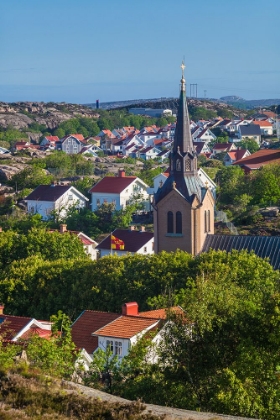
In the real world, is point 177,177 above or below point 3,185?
above

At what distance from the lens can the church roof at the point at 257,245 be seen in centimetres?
4419

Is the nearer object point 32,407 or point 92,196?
point 32,407

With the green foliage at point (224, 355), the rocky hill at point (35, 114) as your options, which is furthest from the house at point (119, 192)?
the rocky hill at point (35, 114)

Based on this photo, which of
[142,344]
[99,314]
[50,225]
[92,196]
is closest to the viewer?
[142,344]

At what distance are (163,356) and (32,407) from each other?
7.34 meters

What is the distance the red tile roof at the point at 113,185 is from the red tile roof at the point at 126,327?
4703cm

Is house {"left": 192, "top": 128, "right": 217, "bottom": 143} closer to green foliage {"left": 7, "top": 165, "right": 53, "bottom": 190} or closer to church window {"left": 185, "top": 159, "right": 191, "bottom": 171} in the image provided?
green foliage {"left": 7, "top": 165, "right": 53, "bottom": 190}

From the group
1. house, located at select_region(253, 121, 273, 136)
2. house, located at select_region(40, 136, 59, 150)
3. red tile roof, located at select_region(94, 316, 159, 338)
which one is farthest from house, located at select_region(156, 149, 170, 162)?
red tile roof, located at select_region(94, 316, 159, 338)

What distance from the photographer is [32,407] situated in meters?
16.0

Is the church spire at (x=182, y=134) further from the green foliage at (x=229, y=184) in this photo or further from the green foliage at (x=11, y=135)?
the green foliage at (x=11, y=135)

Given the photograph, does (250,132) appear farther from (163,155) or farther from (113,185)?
(113,185)

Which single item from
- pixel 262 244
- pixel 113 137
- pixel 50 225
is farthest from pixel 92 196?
pixel 113 137

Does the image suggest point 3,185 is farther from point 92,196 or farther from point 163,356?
point 163,356

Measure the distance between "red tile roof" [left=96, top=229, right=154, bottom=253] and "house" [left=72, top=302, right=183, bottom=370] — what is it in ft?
84.3
